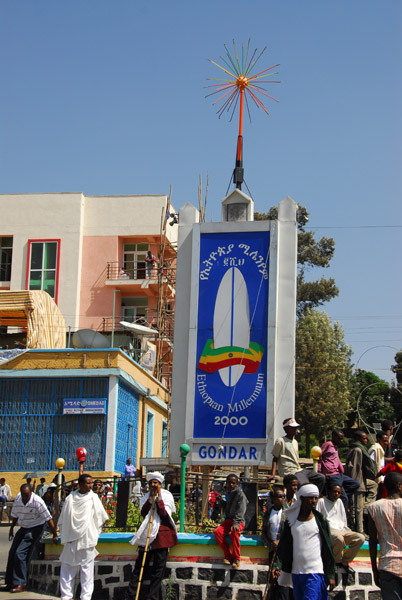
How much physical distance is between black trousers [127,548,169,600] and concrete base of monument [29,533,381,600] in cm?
59

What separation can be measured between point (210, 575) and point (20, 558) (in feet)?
8.98

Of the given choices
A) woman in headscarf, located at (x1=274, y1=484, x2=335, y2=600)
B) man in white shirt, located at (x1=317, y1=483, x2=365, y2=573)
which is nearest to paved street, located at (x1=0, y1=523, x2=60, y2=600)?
man in white shirt, located at (x1=317, y1=483, x2=365, y2=573)

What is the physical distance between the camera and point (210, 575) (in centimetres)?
1081

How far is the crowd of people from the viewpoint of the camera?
7548 mm

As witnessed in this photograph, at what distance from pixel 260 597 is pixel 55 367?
17061 millimetres

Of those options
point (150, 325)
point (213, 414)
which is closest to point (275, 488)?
point (213, 414)

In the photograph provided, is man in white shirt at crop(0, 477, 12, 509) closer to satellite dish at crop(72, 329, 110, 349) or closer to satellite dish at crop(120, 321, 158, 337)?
satellite dish at crop(72, 329, 110, 349)

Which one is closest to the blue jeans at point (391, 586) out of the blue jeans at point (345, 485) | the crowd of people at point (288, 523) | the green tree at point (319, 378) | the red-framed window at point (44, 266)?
the crowd of people at point (288, 523)

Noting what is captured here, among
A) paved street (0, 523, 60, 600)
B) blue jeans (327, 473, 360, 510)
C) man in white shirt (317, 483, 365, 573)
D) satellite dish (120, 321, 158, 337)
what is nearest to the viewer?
man in white shirt (317, 483, 365, 573)

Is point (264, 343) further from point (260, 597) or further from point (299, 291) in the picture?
point (299, 291)

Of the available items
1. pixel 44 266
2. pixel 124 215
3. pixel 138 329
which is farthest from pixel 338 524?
pixel 44 266

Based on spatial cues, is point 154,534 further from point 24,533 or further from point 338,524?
point 24,533

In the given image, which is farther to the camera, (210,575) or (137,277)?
(137,277)

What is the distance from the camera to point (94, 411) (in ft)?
86.5
